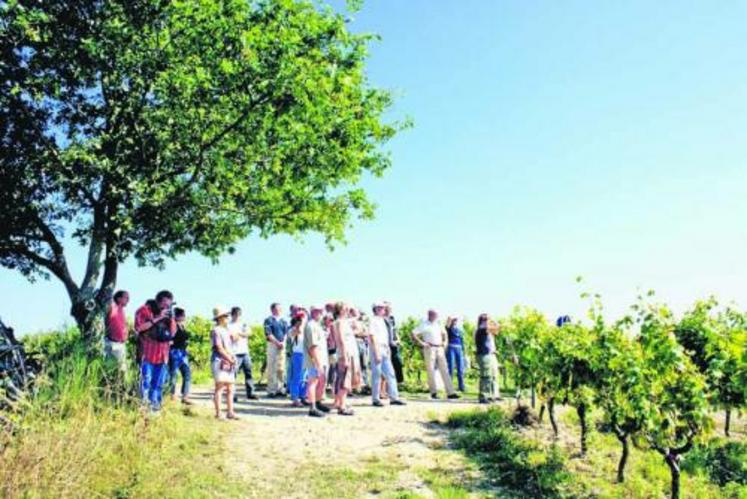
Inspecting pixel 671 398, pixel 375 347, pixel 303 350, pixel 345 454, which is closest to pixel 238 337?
pixel 303 350

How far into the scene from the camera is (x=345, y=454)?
34.0ft

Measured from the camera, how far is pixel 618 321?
10.5 m

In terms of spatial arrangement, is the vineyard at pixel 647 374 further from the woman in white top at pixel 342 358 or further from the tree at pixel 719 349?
the woman in white top at pixel 342 358

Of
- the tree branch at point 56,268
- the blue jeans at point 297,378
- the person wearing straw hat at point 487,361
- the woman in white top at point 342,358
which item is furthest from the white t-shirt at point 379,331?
the tree branch at point 56,268

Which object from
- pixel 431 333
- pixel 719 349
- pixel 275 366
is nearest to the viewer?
pixel 719 349

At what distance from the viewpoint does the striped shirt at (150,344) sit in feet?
36.3

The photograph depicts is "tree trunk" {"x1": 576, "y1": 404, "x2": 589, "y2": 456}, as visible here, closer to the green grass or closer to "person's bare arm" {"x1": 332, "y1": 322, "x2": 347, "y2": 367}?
the green grass

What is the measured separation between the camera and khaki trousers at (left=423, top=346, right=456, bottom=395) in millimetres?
15578

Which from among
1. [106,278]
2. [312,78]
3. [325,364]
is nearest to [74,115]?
[106,278]

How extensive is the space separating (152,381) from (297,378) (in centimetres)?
390

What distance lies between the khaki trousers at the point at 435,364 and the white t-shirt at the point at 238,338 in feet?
14.8

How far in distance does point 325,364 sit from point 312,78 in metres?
6.62

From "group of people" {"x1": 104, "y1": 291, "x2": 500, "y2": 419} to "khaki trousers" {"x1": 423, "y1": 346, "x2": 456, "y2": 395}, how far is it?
3cm

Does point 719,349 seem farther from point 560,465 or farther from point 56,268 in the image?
point 56,268
